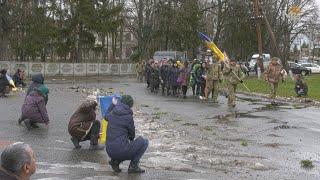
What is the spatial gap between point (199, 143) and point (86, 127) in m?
2.44

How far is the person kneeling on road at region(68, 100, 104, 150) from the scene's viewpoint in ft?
37.6

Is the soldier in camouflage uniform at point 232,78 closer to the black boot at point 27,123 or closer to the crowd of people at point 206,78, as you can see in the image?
the crowd of people at point 206,78

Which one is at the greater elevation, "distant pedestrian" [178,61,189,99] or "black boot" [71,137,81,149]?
"distant pedestrian" [178,61,189,99]

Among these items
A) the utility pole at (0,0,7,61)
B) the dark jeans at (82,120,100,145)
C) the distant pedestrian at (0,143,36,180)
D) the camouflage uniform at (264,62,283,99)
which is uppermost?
the utility pole at (0,0,7,61)

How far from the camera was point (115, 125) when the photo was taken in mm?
9078

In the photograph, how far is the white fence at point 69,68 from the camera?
170 feet

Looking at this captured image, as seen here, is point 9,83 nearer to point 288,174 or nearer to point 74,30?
point 288,174

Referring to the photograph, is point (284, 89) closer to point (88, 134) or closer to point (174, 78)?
point (174, 78)

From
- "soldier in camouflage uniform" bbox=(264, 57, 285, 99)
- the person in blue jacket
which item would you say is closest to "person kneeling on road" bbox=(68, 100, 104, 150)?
the person in blue jacket

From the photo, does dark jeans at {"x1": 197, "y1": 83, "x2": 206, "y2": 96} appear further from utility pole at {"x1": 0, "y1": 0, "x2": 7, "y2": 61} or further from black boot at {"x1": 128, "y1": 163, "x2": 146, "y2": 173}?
utility pole at {"x1": 0, "y1": 0, "x2": 7, "y2": 61}

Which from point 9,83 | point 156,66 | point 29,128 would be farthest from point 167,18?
point 29,128

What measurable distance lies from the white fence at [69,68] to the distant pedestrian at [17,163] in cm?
4740

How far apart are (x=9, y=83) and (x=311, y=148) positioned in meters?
16.3

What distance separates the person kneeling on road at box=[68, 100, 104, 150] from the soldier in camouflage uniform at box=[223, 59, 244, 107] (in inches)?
388
